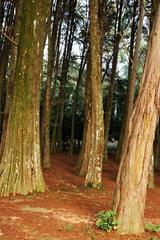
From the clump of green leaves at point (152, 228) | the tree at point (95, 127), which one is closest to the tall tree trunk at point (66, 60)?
the tree at point (95, 127)

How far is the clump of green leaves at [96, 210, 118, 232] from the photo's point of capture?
7.90m

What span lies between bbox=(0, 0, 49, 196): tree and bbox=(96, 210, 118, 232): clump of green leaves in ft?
10.9

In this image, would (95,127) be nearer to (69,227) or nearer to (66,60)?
(69,227)

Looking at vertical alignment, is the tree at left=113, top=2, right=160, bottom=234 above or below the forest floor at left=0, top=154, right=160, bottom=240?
above

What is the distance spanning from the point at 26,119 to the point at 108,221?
13.7 ft

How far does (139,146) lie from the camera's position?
26.0 feet

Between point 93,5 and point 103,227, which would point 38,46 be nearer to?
point 93,5

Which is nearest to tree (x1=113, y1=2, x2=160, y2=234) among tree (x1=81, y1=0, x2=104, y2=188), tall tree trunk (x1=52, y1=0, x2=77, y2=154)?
tree (x1=81, y1=0, x2=104, y2=188)

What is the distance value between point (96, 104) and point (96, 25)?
262cm

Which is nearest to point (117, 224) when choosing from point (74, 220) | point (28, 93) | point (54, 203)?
point (74, 220)

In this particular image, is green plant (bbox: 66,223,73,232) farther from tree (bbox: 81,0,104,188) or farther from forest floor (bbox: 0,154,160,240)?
tree (bbox: 81,0,104,188)

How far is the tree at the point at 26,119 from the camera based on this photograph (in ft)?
36.0

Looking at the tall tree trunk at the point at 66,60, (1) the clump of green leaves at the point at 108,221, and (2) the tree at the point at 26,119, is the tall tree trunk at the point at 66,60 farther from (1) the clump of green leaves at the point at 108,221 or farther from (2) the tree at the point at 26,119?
(1) the clump of green leaves at the point at 108,221

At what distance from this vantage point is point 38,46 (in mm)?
11578
